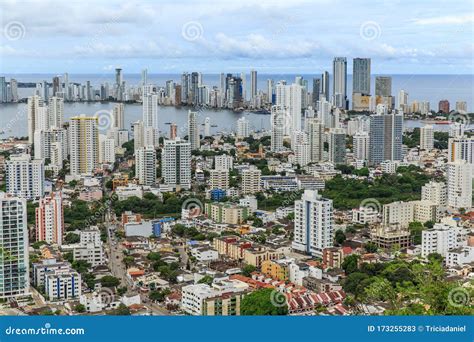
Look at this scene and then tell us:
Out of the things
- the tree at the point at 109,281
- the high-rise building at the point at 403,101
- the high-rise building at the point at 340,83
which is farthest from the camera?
the high-rise building at the point at 403,101

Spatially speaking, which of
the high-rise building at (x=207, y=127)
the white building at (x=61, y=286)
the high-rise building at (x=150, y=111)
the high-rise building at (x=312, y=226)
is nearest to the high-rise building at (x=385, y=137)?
the high-rise building at (x=207, y=127)

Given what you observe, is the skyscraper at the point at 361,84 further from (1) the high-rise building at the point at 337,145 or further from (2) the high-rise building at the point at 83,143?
(2) the high-rise building at the point at 83,143

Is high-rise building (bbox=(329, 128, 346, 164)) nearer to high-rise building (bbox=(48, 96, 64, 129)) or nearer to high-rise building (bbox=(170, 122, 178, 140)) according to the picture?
high-rise building (bbox=(170, 122, 178, 140))

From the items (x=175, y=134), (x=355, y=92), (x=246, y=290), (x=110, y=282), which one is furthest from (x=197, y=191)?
(x=355, y=92)

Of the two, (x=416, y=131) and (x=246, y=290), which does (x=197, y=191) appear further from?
(x=416, y=131)

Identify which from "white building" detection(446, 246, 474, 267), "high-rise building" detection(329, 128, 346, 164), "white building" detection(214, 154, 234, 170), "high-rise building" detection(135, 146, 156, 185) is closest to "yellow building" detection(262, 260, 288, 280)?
"white building" detection(446, 246, 474, 267)

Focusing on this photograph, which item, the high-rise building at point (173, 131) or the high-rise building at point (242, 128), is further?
the high-rise building at point (242, 128)

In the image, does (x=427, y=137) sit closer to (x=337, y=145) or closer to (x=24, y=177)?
(x=337, y=145)
